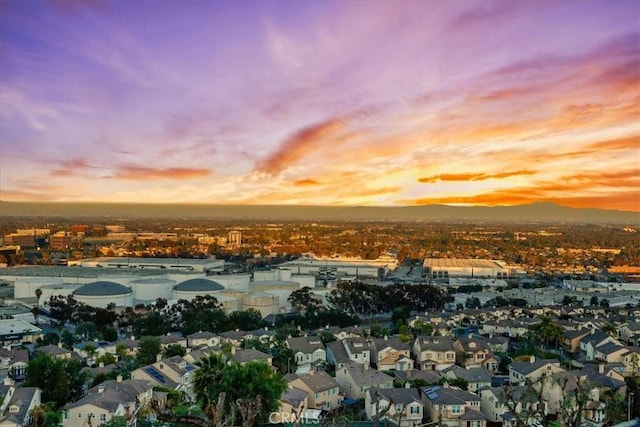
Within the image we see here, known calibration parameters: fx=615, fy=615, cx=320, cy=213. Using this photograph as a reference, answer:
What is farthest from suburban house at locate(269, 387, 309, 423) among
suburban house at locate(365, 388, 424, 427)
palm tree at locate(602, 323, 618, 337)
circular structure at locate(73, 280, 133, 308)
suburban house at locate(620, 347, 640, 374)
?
circular structure at locate(73, 280, 133, 308)

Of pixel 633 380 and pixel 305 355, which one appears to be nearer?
pixel 633 380

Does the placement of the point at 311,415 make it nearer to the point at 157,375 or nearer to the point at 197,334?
the point at 157,375

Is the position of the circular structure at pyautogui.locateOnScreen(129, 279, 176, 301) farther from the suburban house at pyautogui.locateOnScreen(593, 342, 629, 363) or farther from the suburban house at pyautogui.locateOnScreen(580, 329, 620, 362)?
the suburban house at pyautogui.locateOnScreen(593, 342, 629, 363)

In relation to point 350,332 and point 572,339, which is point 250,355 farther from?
point 572,339

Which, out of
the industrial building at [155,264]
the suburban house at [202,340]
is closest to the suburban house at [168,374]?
the suburban house at [202,340]

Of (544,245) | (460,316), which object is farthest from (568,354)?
(544,245)

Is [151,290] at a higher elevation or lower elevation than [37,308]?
higher

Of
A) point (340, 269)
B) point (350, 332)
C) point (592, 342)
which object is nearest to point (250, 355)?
point (350, 332)
